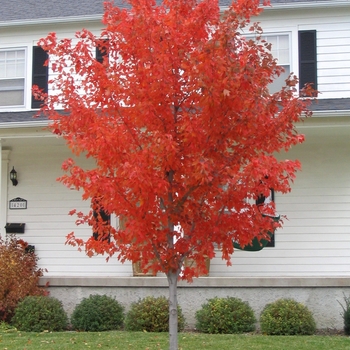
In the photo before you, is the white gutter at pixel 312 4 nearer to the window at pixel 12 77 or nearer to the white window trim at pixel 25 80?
the white window trim at pixel 25 80

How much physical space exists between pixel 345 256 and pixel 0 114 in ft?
25.5

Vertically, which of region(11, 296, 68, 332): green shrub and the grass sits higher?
region(11, 296, 68, 332): green shrub

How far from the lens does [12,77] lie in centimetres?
1273

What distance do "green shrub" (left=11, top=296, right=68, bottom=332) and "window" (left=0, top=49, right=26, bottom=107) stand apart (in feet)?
15.7

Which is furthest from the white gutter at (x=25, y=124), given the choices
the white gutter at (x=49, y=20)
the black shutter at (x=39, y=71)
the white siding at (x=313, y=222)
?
the white siding at (x=313, y=222)

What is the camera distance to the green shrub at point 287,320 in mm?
9312

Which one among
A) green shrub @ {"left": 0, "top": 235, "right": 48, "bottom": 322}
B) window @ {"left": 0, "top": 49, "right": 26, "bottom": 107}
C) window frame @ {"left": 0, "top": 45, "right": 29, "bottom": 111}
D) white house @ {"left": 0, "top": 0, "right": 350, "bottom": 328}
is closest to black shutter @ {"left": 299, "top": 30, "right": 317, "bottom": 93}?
white house @ {"left": 0, "top": 0, "right": 350, "bottom": 328}

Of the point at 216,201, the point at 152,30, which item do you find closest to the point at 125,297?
the point at 216,201

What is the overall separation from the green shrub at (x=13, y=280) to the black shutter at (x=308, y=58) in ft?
21.5

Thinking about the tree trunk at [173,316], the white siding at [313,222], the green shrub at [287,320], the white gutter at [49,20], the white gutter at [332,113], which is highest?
the white gutter at [49,20]

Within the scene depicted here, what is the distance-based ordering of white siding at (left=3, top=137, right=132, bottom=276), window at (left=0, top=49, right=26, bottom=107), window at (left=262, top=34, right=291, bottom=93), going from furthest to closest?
1. window at (left=0, top=49, right=26, bottom=107)
2. white siding at (left=3, top=137, right=132, bottom=276)
3. window at (left=262, top=34, right=291, bottom=93)

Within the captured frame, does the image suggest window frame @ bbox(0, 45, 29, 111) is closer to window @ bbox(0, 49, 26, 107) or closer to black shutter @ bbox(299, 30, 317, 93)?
window @ bbox(0, 49, 26, 107)

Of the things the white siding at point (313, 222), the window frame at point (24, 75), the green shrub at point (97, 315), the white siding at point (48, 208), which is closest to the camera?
the green shrub at point (97, 315)

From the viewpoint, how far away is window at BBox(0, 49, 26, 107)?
1264cm
